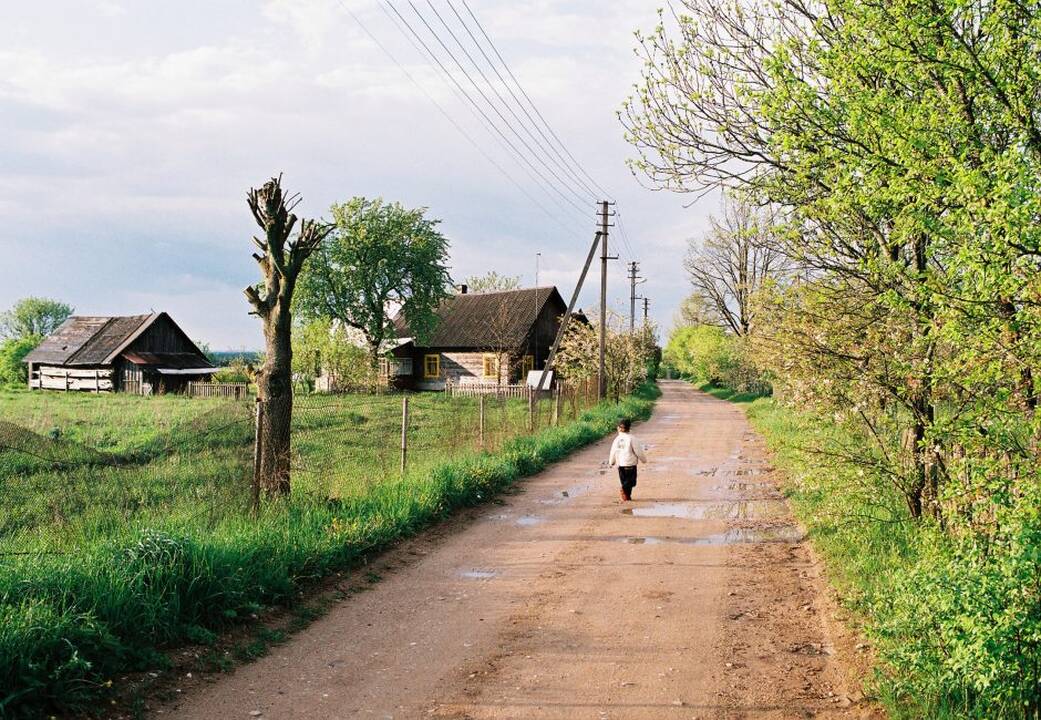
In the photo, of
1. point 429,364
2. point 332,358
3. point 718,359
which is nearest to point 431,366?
point 429,364

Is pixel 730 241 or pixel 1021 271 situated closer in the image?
pixel 1021 271

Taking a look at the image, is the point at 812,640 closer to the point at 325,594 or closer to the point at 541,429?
the point at 325,594

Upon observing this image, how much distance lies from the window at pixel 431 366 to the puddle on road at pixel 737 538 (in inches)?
1762

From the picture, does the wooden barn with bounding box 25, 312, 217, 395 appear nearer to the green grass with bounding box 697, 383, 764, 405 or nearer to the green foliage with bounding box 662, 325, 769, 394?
the green grass with bounding box 697, 383, 764, 405

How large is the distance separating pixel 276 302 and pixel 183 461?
191 inches

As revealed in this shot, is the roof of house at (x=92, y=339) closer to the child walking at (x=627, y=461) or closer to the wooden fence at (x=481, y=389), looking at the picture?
the wooden fence at (x=481, y=389)

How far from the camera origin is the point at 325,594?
7.66m

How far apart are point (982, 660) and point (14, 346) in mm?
77939

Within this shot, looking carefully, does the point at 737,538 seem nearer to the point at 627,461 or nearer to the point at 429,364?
the point at 627,461

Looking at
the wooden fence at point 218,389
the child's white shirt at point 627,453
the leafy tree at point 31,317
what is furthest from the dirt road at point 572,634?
the leafy tree at point 31,317

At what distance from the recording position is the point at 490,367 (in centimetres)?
5175

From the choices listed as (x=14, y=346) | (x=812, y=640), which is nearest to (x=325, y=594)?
(x=812, y=640)

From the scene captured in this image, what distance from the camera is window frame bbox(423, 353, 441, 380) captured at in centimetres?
5475

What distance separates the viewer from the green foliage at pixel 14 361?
60.8 m
